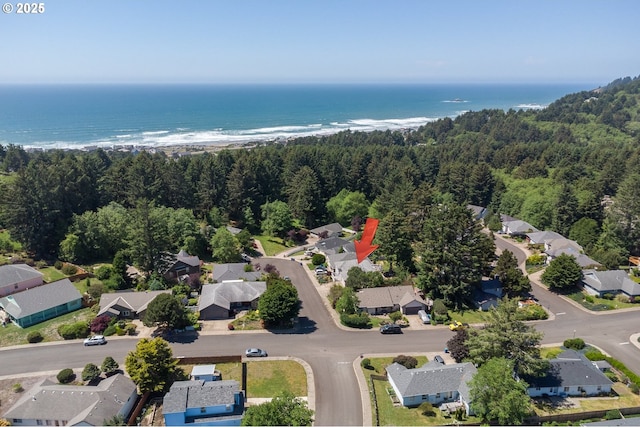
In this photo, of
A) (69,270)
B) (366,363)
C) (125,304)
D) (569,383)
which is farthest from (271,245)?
(569,383)

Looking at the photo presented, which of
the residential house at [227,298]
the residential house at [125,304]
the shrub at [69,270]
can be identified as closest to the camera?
the residential house at [125,304]

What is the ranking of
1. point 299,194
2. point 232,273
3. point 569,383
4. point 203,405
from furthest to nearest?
point 299,194, point 232,273, point 569,383, point 203,405

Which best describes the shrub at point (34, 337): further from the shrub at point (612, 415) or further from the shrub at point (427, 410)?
the shrub at point (612, 415)

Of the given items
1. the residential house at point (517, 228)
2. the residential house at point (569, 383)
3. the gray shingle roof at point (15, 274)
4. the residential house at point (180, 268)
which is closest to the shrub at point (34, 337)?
the gray shingle roof at point (15, 274)

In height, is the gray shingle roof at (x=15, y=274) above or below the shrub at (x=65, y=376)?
above

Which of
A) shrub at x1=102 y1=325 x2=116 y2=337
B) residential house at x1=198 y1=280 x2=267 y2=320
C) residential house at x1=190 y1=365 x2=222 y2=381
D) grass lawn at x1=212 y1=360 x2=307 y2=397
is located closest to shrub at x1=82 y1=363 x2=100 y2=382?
shrub at x1=102 y1=325 x2=116 y2=337

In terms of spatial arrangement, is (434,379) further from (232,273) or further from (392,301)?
(232,273)
